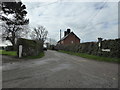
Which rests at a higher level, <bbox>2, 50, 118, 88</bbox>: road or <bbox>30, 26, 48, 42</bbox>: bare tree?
<bbox>30, 26, 48, 42</bbox>: bare tree

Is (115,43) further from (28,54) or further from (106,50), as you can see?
(28,54)

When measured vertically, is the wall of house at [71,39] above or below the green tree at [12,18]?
below

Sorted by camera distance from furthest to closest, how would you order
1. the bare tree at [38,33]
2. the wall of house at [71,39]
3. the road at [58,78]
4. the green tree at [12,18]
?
the bare tree at [38,33], the wall of house at [71,39], the green tree at [12,18], the road at [58,78]

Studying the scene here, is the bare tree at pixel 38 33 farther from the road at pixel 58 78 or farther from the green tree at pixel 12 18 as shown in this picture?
the road at pixel 58 78

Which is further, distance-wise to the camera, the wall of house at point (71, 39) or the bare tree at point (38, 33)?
the bare tree at point (38, 33)

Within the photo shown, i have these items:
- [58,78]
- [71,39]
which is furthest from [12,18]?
[71,39]

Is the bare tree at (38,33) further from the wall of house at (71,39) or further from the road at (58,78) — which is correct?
the road at (58,78)

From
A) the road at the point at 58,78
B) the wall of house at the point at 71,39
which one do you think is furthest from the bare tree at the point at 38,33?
the road at the point at 58,78

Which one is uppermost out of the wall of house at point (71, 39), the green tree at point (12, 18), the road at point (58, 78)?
the green tree at point (12, 18)

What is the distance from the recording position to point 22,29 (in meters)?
26.5

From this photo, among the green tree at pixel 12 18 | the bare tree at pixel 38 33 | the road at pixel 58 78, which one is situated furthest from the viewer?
the bare tree at pixel 38 33

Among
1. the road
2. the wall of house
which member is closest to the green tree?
the road

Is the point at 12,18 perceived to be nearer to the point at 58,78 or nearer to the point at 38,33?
the point at 58,78

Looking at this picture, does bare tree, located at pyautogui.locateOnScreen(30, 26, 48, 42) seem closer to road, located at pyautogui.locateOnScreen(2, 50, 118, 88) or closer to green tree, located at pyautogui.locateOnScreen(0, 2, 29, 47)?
green tree, located at pyautogui.locateOnScreen(0, 2, 29, 47)
